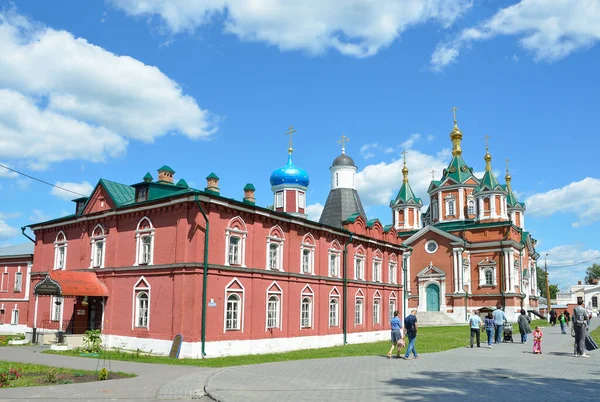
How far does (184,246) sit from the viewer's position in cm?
1870

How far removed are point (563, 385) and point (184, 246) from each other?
40.3ft

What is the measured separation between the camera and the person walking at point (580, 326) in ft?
55.6

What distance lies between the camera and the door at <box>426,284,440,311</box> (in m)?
51.7

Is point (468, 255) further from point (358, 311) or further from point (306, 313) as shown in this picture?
point (306, 313)

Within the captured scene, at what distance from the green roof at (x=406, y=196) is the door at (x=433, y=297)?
11480mm

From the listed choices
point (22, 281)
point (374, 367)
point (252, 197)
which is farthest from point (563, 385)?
point (22, 281)

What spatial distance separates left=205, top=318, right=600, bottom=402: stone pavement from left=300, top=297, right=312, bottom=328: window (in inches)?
223

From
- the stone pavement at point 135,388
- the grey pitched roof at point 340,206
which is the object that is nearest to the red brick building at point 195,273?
the stone pavement at point 135,388

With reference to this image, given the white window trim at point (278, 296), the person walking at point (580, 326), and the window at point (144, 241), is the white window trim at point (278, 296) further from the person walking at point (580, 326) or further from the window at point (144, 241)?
the person walking at point (580, 326)

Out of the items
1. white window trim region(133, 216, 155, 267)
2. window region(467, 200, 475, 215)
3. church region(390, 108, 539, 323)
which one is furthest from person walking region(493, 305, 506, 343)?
window region(467, 200, 475, 215)

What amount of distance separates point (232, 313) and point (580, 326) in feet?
38.4

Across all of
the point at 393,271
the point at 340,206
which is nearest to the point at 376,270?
→ the point at 393,271

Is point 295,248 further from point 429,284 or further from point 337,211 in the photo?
point 429,284

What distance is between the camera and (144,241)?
810 inches
